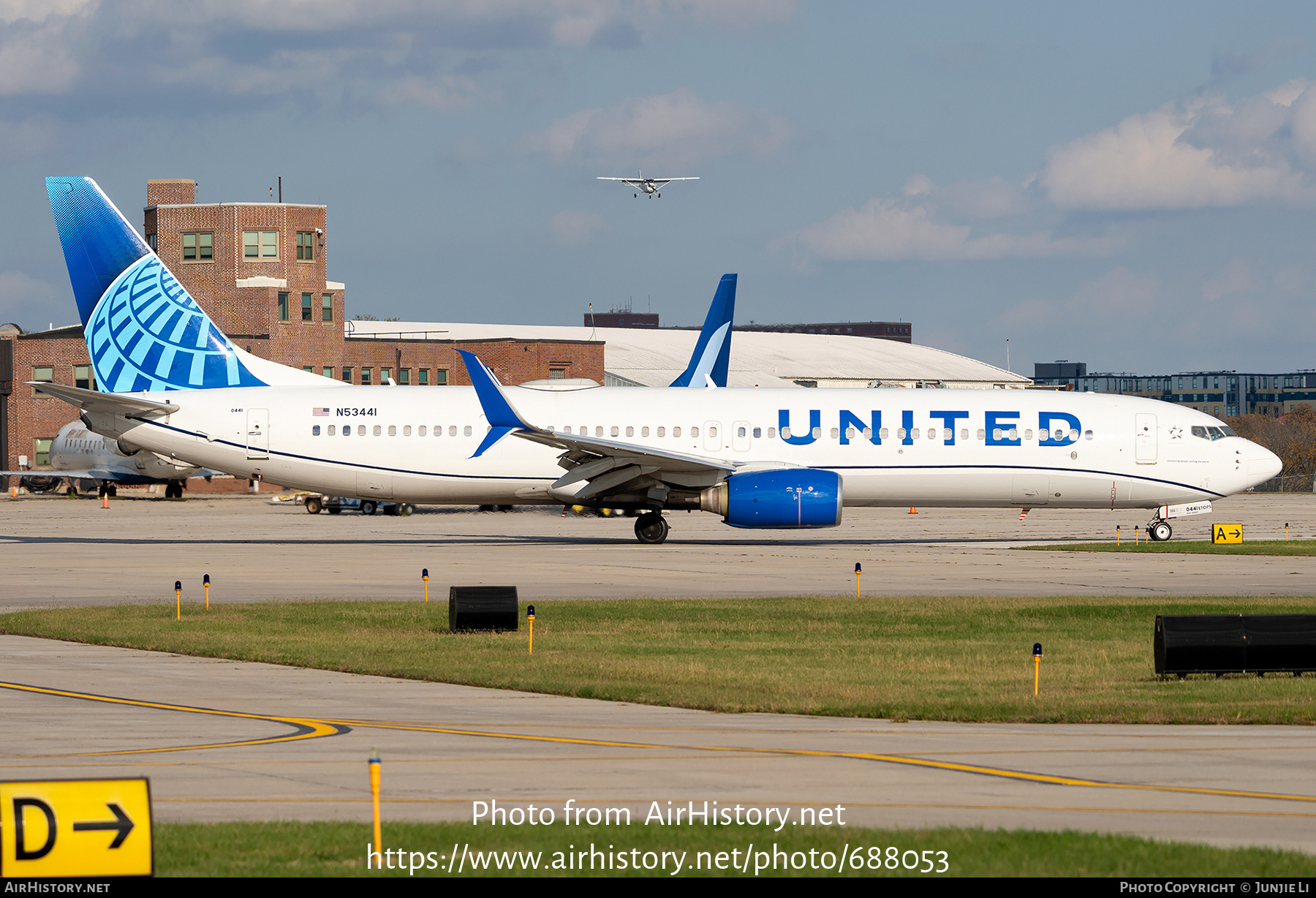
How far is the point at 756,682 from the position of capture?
18.7 metres

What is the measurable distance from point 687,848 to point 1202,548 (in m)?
35.6

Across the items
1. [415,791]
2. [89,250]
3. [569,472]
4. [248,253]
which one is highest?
[248,253]

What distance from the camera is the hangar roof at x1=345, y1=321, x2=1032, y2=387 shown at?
127 metres

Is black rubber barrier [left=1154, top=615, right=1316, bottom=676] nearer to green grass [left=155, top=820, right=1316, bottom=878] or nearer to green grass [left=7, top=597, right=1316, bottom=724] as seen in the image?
green grass [left=7, top=597, right=1316, bottom=724]

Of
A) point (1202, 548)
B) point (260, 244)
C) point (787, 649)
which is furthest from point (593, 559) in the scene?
point (260, 244)

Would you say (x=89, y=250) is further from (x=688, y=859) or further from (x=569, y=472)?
(x=688, y=859)

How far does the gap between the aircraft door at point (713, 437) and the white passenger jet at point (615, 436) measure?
0.05m

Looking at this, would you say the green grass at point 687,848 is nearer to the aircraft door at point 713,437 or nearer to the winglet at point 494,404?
the winglet at point 494,404

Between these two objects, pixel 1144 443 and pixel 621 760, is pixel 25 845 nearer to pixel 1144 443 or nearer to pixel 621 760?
pixel 621 760

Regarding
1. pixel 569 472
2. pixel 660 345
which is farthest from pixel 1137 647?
pixel 660 345

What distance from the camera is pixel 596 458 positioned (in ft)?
140

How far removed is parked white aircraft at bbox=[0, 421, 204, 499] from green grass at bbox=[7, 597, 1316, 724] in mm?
61521

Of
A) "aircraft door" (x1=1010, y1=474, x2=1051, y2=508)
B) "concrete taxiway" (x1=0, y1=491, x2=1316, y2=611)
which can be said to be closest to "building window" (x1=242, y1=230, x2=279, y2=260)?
"concrete taxiway" (x1=0, y1=491, x2=1316, y2=611)

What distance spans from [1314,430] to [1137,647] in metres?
138
